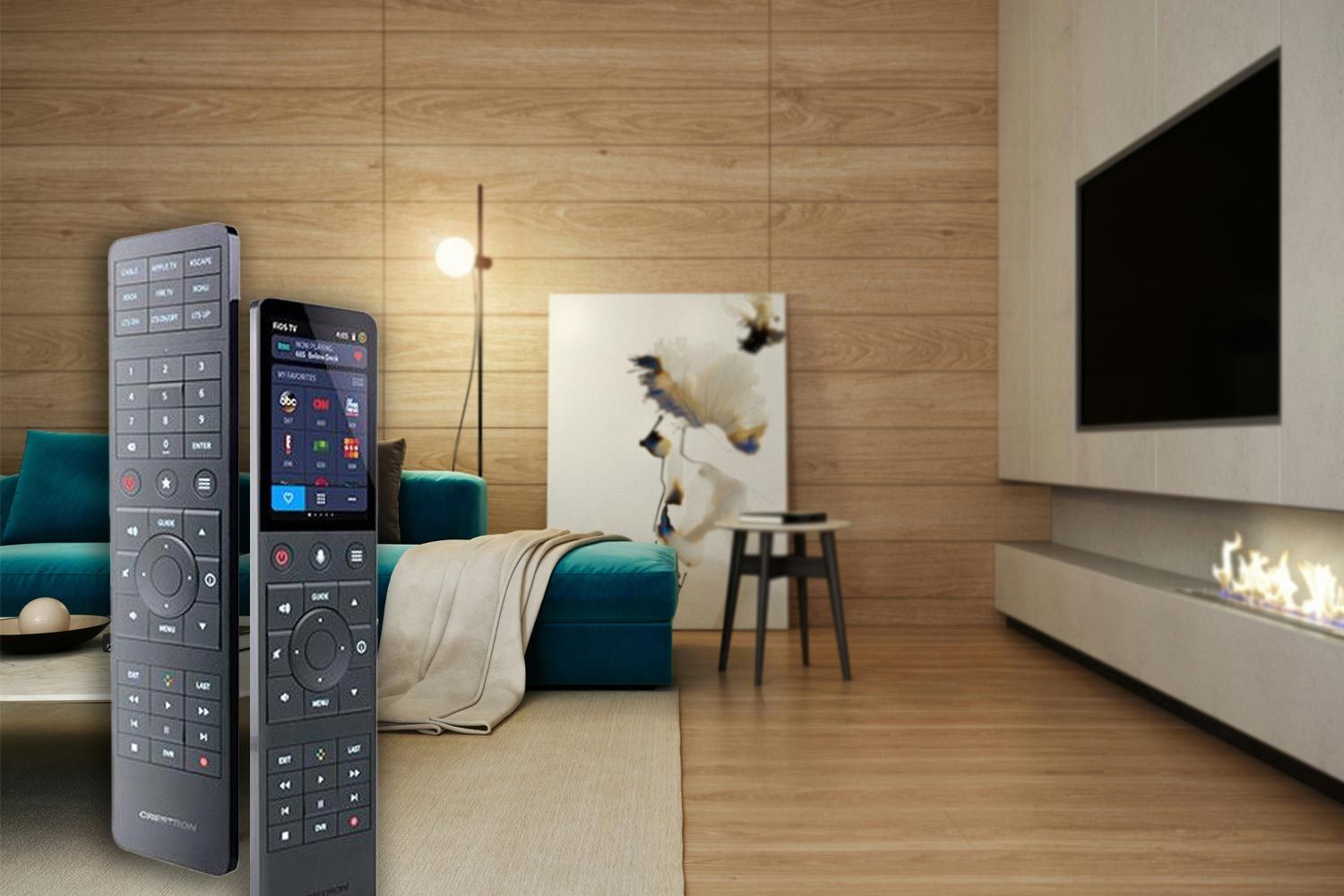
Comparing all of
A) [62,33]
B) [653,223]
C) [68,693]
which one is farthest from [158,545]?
[62,33]

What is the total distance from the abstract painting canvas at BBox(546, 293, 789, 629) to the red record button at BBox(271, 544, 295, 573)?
3.65 metres

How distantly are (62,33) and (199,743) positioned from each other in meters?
4.87

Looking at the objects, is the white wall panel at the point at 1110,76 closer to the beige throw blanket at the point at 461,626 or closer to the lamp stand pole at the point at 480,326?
the beige throw blanket at the point at 461,626

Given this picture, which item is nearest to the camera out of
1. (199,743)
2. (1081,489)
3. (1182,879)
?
(199,743)

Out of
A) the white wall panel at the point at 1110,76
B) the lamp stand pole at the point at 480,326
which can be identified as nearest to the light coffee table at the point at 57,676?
the lamp stand pole at the point at 480,326

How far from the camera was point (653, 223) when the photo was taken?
4.60 meters

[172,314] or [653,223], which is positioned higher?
[653,223]

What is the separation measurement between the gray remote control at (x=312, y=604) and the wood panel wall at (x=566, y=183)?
149 inches

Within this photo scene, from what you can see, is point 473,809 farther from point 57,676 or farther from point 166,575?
point 166,575

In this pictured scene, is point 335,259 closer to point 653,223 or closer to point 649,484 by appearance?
point 653,223

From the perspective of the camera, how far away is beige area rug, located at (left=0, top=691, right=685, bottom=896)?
1.70 metres

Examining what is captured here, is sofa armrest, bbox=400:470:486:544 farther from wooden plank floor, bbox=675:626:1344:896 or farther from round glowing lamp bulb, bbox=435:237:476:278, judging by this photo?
wooden plank floor, bbox=675:626:1344:896

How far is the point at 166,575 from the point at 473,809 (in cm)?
146

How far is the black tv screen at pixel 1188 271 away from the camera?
2574mm
